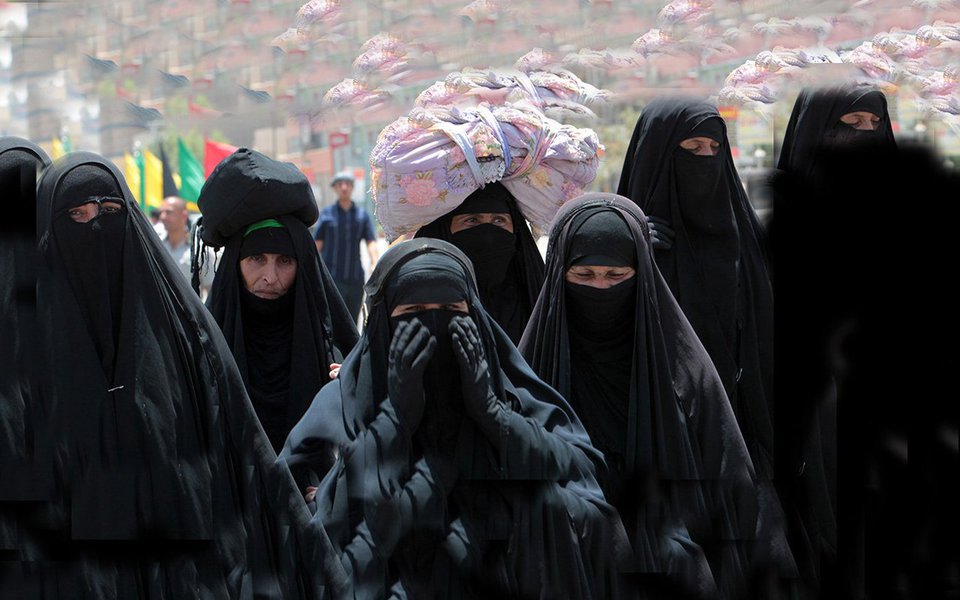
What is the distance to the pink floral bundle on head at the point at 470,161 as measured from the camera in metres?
4.62

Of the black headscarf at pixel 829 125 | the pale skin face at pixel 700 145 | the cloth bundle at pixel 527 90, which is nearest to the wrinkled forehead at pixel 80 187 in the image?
the cloth bundle at pixel 527 90

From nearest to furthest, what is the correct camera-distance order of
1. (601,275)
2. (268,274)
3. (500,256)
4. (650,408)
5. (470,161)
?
(650,408)
(601,275)
(268,274)
(470,161)
(500,256)

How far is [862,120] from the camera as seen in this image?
490cm

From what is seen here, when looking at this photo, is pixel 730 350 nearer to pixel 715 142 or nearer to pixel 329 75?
pixel 715 142

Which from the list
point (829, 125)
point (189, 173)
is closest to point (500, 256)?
point (829, 125)

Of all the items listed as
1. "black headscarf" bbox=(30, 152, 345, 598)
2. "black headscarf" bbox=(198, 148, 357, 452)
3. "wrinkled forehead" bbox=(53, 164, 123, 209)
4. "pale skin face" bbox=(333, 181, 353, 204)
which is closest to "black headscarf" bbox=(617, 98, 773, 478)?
"black headscarf" bbox=(198, 148, 357, 452)

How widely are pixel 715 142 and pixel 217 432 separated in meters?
2.02

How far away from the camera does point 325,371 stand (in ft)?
14.4

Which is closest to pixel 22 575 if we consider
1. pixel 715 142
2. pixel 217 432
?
pixel 217 432

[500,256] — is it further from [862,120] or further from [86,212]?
[86,212]

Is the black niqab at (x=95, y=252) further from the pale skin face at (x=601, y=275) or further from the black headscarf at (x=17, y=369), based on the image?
the pale skin face at (x=601, y=275)

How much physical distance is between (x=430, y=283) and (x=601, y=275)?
559 millimetres

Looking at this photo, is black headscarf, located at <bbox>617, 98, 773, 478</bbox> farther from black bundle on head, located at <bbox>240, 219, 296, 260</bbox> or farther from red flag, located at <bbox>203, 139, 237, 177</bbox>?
red flag, located at <bbox>203, 139, 237, 177</bbox>

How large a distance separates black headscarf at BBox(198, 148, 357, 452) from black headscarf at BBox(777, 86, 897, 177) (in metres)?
1.63
